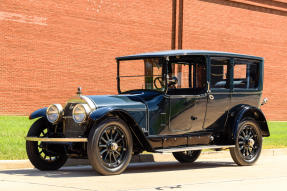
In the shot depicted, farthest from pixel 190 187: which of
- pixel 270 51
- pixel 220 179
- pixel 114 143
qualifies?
pixel 270 51

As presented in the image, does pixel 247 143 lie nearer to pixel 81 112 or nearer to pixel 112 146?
pixel 112 146

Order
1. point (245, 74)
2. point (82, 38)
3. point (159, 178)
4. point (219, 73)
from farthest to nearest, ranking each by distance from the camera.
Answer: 1. point (82, 38)
2. point (245, 74)
3. point (219, 73)
4. point (159, 178)

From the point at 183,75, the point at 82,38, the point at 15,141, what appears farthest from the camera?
the point at 82,38

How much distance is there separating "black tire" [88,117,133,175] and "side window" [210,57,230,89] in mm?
2333

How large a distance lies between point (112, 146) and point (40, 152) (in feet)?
5.08

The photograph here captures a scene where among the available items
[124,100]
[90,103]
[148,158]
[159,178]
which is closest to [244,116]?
[148,158]

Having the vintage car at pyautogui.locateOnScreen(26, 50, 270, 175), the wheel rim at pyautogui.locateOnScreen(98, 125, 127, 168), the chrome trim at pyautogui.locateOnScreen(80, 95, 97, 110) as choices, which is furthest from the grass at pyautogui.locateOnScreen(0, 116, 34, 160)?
the wheel rim at pyautogui.locateOnScreen(98, 125, 127, 168)

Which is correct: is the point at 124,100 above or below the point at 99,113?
above

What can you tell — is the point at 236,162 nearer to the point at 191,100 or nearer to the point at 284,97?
the point at 191,100

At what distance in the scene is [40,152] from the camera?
353 inches

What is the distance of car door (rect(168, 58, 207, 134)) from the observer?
9166mm

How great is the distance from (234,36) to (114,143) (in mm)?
21299

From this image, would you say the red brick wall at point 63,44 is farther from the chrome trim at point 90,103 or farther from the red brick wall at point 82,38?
the chrome trim at point 90,103

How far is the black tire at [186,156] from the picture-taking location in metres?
10.8
